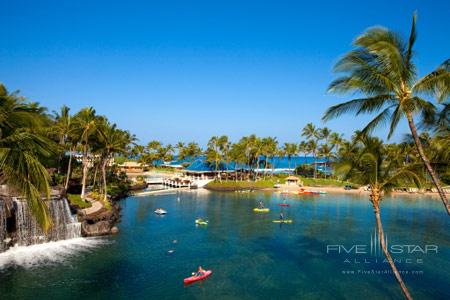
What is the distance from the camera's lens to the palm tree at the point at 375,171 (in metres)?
16.0

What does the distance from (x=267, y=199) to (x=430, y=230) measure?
104ft

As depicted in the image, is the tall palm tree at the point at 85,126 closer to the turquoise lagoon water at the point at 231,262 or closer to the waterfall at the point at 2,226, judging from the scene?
the turquoise lagoon water at the point at 231,262

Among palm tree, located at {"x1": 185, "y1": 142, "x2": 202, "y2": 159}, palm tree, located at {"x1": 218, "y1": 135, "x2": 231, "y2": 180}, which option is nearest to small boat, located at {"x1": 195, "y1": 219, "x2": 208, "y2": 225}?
palm tree, located at {"x1": 218, "y1": 135, "x2": 231, "y2": 180}

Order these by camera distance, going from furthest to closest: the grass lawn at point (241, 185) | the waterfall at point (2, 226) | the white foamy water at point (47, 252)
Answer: the grass lawn at point (241, 185)
the waterfall at point (2, 226)
the white foamy water at point (47, 252)

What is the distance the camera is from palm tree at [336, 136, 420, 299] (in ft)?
52.4

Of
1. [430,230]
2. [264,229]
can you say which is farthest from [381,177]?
[430,230]

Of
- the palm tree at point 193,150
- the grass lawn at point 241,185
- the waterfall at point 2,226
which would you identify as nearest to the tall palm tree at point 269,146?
the grass lawn at point 241,185

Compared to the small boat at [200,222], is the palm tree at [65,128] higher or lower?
higher

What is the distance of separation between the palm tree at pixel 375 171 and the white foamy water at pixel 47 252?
23839mm

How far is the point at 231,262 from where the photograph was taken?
27.8 metres

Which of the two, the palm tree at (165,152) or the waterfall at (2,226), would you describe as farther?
the palm tree at (165,152)

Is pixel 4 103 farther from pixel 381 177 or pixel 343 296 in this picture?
pixel 343 296

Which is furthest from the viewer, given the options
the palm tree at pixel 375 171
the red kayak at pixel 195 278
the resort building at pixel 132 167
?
the resort building at pixel 132 167

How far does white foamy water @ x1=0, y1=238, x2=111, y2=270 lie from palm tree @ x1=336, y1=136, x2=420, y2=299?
2384 centimetres
